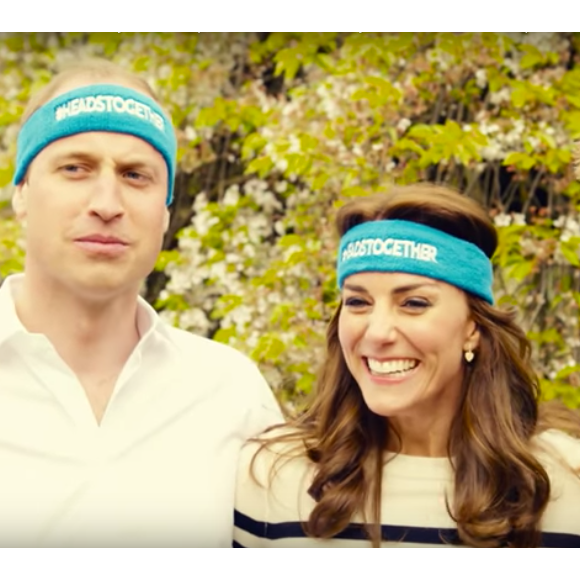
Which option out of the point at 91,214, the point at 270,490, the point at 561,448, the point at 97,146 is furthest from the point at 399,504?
the point at 97,146

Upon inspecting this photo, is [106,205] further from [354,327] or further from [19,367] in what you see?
[354,327]

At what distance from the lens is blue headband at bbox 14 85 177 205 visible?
2.50 meters

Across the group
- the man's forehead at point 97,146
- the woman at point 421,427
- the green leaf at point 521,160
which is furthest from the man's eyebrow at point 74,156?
the green leaf at point 521,160

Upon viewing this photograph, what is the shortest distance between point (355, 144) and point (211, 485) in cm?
184

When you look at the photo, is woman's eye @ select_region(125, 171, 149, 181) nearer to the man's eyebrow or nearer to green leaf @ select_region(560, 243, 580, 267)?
the man's eyebrow

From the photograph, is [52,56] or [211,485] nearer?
[211,485]

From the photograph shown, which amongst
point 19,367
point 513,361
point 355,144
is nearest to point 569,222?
point 355,144

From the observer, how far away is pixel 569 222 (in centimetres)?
390

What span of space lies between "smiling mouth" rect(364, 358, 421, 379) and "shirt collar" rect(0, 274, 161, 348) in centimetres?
63

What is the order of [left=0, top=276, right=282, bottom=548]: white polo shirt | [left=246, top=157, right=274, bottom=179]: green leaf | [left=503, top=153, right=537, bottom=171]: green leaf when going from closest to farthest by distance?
[left=0, top=276, right=282, bottom=548]: white polo shirt < [left=503, top=153, right=537, bottom=171]: green leaf < [left=246, top=157, right=274, bottom=179]: green leaf

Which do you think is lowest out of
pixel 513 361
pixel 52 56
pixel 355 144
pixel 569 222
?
pixel 513 361

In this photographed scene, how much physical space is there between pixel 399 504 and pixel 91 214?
3.55 feet

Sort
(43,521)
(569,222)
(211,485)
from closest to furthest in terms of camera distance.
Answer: (43,521), (211,485), (569,222)

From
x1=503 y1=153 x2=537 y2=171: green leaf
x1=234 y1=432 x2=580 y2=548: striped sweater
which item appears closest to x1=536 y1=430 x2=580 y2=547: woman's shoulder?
x1=234 y1=432 x2=580 y2=548: striped sweater
